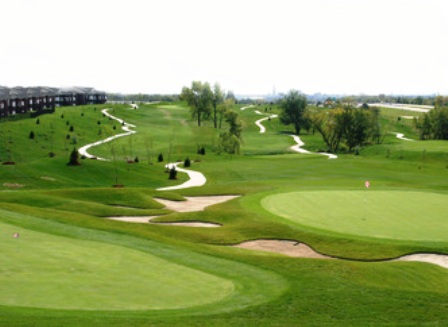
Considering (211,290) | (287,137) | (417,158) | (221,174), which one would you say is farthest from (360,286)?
(287,137)

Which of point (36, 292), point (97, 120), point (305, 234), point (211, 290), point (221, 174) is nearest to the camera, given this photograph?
point (36, 292)

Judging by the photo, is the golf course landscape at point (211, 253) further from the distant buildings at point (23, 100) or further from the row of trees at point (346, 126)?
the distant buildings at point (23, 100)

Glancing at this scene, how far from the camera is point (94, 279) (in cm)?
1777

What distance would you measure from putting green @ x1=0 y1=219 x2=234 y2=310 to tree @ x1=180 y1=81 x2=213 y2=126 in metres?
137

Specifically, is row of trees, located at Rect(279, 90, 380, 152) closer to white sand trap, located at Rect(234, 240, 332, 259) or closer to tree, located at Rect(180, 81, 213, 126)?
tree, located at Rect(180, 81, 213, 126)

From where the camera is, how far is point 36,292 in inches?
626

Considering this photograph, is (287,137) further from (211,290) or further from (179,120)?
(211,290)

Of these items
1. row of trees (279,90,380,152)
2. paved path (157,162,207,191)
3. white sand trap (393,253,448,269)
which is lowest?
paved path (157,162,207,191)

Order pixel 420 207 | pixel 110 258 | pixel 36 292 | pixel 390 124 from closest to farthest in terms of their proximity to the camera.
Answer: pixel 36 292, pixel 110 258, pixel 420 207, pixel 390 124

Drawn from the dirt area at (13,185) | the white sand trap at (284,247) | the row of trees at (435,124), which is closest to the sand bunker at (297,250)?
the white sand trap at (284,247)

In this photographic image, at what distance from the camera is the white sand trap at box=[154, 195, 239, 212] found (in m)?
40.9

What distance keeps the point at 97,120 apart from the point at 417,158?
89.3 meters

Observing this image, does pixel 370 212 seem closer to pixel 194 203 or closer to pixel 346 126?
pixel 194 203

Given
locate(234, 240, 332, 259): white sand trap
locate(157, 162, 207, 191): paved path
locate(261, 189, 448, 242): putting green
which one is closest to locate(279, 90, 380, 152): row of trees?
locate(157, 162, 207, 191): paved path
